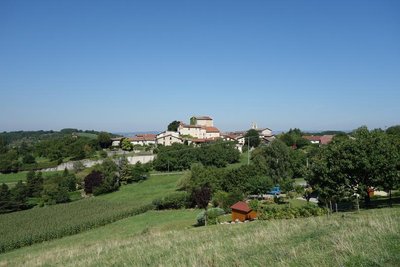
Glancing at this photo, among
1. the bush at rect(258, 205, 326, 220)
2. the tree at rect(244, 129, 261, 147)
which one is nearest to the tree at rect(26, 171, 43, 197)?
the bush at rect(258, 205, 326, 220)

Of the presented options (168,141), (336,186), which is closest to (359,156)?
(336,186)

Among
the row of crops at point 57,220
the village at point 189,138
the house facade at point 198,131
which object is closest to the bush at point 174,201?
the row of crops at point 57,220

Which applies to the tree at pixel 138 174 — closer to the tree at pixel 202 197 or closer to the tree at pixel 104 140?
the tree at pixel 202 197

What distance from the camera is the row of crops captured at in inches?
1441

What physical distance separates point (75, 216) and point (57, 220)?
2654mm

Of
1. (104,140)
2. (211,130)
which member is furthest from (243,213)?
(211,130)

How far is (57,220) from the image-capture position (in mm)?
44375

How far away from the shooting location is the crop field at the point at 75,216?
3725 centimetres

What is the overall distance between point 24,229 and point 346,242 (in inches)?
1634

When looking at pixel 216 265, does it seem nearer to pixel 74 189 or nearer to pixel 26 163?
pixel 74 189

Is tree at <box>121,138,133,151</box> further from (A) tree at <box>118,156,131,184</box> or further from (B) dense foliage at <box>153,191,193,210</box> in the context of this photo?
(B) dense foliage at <box>153,191,193,210</box>

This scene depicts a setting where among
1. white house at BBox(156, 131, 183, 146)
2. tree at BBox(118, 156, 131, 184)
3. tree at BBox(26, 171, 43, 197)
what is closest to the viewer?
tree at BBox(26, 171, 43, 197)

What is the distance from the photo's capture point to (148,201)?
53.0m

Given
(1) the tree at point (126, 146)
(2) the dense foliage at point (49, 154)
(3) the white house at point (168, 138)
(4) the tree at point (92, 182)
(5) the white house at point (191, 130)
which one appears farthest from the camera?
(5) the white house at point (191, 130)
